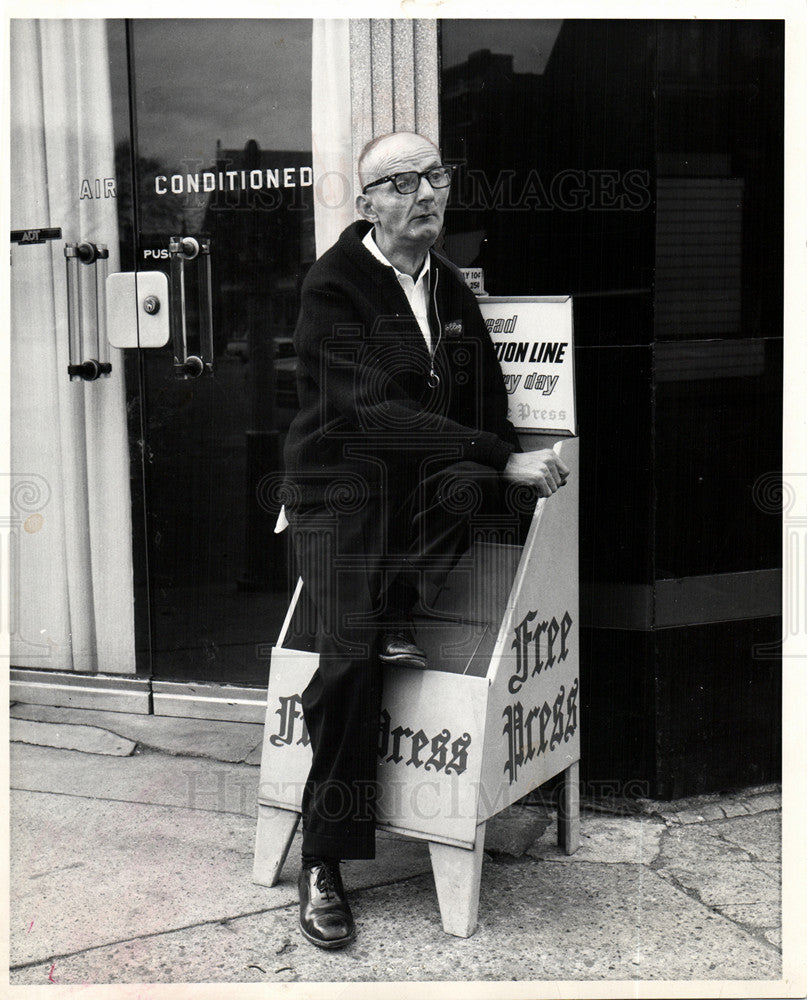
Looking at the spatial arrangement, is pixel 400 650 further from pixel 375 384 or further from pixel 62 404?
pixel 62 404

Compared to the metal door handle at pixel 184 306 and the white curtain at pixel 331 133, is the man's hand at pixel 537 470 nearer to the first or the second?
the white curtain at pixel 331 133

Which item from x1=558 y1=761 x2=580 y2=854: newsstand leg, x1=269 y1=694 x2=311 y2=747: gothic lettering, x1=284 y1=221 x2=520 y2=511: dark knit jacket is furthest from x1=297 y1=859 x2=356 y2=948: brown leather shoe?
x1=284 y1=221 x2=520 y2=511: dark knit jacket

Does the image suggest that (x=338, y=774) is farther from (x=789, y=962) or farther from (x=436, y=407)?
(x=789, y=962)

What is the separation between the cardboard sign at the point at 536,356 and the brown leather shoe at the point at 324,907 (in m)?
1.22

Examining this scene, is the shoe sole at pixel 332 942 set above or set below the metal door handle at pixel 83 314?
below

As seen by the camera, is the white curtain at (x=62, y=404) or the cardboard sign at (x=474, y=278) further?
the white curtain at (x=62, y=404)

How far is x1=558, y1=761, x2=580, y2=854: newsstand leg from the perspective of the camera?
10.0 feet

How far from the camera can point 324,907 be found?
2645mm

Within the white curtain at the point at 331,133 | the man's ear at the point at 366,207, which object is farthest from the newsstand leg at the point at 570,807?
the white curtain at the point at 331,133

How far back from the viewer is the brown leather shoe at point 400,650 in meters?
2.60

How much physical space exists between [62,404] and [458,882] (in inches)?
91.1

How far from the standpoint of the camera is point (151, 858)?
120 inches

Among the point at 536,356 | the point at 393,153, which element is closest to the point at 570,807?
the point at 536,356

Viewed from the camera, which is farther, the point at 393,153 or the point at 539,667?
the point at 539,667
